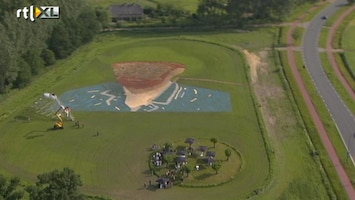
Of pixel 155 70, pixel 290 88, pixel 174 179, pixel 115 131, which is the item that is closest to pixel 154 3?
pixel 155 70

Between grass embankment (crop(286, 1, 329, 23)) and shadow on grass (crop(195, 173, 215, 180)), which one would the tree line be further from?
grass embankment (crop(286, 1, 329, 23))

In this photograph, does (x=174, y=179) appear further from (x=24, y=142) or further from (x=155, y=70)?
(x=155, y=70)

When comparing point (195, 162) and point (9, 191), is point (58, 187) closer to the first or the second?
point (9, 191)

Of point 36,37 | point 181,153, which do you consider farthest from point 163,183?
point 36,37

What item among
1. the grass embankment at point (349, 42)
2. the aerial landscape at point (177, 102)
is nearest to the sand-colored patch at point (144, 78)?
the aerial landscape at point (177, 102)

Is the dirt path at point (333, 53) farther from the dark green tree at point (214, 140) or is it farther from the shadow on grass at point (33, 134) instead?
the shadow on grass at point (33, 134)


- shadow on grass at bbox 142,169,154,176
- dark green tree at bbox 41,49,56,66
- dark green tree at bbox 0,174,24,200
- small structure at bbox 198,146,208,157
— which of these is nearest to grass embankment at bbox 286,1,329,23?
dark green tree at bbox 41,49,56,66
